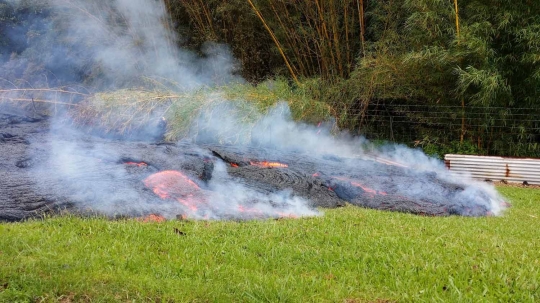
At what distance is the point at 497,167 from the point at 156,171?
5.31 metres

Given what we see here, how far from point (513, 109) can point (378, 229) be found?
5094 millimetres

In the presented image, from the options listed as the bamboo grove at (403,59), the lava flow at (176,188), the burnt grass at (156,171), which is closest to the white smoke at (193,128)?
the burnt grass at (156,171)

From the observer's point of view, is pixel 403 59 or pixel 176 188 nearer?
pixel 176 188

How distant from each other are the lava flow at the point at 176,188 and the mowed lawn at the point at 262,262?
470mm

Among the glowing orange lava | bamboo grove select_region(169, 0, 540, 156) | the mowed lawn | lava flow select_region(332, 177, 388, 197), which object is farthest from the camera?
bamboo grove select_region(169, 0, 540, 156)

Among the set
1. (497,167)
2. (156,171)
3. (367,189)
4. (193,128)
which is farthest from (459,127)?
(156,171)

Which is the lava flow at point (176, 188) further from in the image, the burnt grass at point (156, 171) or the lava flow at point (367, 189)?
the lava flow at point (367, 189)

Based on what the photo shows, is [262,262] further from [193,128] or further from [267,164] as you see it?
[193,128]

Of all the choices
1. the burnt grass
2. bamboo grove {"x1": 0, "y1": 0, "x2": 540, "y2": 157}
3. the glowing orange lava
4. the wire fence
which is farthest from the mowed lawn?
the wire fence

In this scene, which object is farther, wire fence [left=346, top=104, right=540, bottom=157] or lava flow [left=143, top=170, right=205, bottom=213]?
wire fence [left=346, top=104, right=540, bottom=157]

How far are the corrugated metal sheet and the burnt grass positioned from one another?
1.81 m

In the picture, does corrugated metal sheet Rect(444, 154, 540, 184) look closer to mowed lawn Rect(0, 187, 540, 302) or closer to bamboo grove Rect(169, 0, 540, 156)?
bamboo grove Rect(169, 0, 540, 156)

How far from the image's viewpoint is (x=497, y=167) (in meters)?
7.57

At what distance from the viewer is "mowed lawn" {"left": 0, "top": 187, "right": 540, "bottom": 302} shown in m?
2.48
